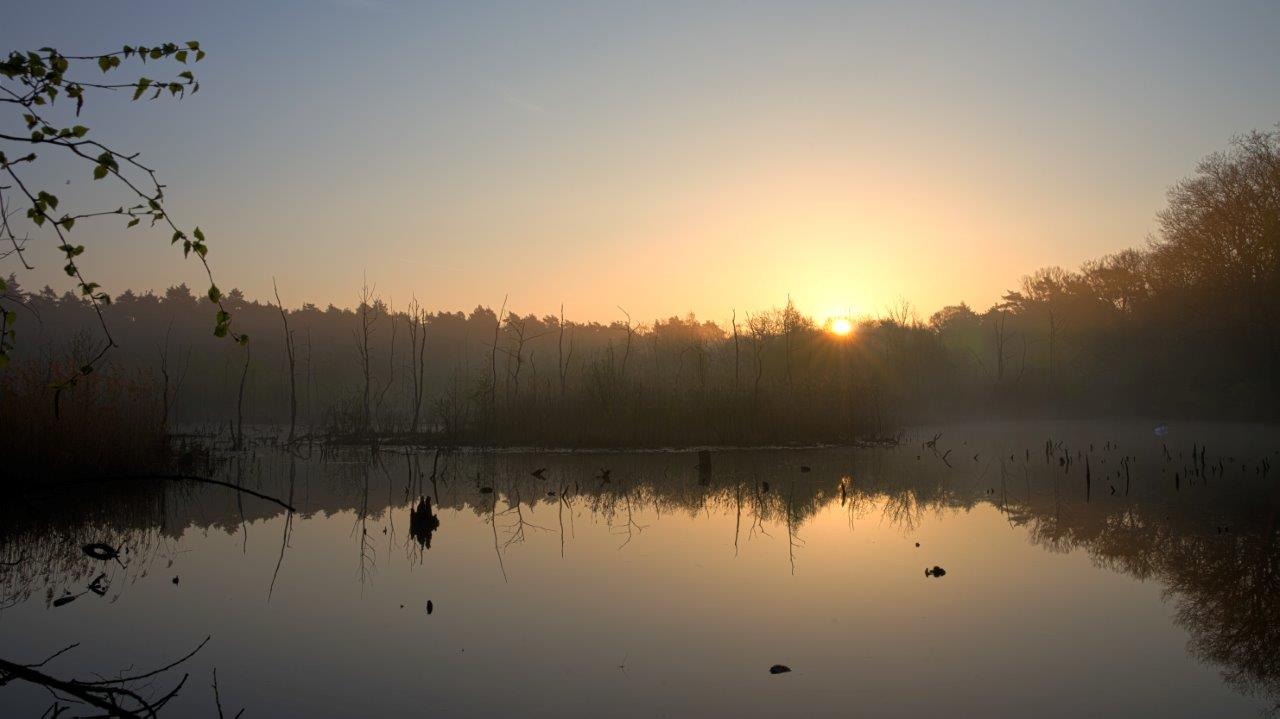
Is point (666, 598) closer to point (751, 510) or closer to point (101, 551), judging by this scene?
point (751, 510)

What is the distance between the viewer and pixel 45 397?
11.1 m

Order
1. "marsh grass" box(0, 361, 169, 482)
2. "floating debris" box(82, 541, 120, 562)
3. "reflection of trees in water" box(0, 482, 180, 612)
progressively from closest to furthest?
"reflection of trees in water" box(0, 482, 180, 612)
"floating debris" box(82, 541, 120, 562)
"marsh grass" box(0, 361, 169, 482)

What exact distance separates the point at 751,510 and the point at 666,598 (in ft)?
14.3

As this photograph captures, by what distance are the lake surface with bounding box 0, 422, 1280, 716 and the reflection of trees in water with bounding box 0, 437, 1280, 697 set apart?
0.05 meters

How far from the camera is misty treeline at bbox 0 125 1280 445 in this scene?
20.4 m

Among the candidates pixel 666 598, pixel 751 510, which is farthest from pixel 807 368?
pixel 666 598

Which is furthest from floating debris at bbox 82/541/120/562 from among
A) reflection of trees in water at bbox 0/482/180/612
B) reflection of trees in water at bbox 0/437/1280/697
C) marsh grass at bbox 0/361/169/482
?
marsh grass at bbox 0/361/169/482

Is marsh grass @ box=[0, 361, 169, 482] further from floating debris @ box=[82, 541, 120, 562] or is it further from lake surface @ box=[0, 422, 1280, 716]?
floating debris @ box=[82, 541, 120, 562]

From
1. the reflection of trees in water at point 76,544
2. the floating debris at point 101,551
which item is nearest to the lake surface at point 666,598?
the reflection of trees in water at point 76,544

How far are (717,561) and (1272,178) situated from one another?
102ft

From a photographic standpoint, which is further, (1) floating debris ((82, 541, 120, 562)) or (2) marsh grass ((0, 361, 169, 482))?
(2) marsh grass ((0, 361, 169, 482))

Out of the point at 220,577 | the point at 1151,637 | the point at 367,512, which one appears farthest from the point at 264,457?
the point at 1151,637

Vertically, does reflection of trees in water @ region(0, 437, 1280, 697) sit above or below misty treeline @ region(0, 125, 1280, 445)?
below

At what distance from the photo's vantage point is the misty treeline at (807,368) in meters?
20.4
